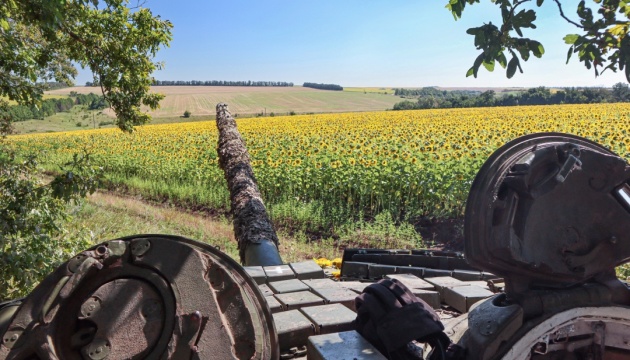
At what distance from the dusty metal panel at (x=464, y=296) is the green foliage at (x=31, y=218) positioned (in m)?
3.81

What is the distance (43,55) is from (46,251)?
266cm

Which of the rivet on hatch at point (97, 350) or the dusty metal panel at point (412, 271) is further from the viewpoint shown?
the dusty metal panel at point (412, 271)

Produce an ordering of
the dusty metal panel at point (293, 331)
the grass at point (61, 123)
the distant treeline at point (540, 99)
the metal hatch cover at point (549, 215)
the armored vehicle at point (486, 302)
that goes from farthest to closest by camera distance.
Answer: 1. the grass at point (61, 123)
2. the distant treeline at point (540, 99)
3. the dusty metal panel at point (293, 331)
4. the metal hatch cover at point (549, 215)
5. the armored vehicle at point (486, 302)

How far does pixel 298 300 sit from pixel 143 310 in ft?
4.89

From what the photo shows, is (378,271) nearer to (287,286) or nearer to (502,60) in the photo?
(287,286)

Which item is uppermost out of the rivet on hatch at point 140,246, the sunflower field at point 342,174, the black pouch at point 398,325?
the rivet on hatch at point 140,246

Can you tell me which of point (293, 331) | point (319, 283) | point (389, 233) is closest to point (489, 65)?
point (319, 283)

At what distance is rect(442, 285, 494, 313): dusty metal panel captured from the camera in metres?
3.21

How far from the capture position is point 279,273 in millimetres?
3963

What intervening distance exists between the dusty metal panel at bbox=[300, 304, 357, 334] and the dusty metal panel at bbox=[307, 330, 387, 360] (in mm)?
332

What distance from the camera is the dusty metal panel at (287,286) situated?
137 inches

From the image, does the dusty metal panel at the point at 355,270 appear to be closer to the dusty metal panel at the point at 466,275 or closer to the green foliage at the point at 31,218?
the dusty metal panel at the point at 466,275

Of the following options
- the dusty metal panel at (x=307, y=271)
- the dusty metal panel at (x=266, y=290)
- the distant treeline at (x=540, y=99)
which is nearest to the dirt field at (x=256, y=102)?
the distant treeline at (x=540, y=99)

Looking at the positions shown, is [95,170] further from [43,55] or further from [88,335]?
[88,335]
